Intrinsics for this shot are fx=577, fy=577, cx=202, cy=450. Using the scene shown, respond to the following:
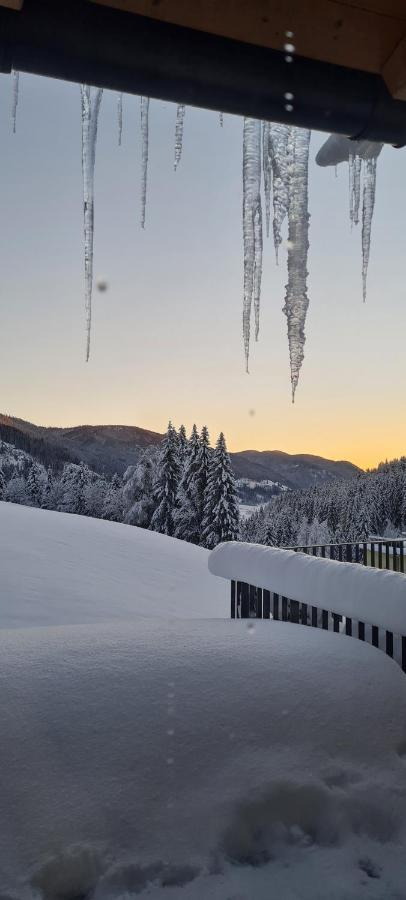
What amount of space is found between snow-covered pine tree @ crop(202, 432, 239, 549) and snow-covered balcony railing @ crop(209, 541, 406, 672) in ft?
121

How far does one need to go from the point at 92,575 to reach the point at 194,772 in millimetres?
8979

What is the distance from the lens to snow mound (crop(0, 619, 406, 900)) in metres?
1.92

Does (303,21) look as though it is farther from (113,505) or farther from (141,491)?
(113,505)

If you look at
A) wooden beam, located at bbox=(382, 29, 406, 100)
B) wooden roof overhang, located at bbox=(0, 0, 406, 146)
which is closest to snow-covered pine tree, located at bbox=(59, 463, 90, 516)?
wooden roof overhang, located at bbox=(0, 0, 406, 146)

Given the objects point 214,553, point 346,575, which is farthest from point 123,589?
point 346,575

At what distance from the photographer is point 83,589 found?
9570 millimetres

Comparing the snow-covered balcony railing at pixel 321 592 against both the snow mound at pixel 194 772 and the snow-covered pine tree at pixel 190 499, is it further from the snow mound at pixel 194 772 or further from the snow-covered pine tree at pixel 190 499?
the snow-covered pine tree at pixel 190 499

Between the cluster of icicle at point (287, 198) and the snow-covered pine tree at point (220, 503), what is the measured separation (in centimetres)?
3808

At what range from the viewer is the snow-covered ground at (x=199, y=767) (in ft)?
6.29

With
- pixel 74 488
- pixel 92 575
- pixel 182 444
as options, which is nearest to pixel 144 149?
pixel 92 575

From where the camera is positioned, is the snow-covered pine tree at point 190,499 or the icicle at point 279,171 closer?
the icicle at point 279,171

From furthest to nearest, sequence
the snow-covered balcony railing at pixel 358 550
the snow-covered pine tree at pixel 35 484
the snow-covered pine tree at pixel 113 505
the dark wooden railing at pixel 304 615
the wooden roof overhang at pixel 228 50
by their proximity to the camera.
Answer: the snow-covered pine tree at pixel 35 484, the snow-covered pine tree at pixel 113 505, the snow-covered balcony railing at pixel 358 550, the dark wooden railing at pixel 304 615, the wooden roof overhang at pixel 228 50

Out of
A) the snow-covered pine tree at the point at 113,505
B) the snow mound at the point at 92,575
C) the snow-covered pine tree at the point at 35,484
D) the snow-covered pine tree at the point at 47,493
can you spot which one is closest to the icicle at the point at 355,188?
the snow mound at the point at 92,575

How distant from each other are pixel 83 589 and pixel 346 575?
6.51 meters
